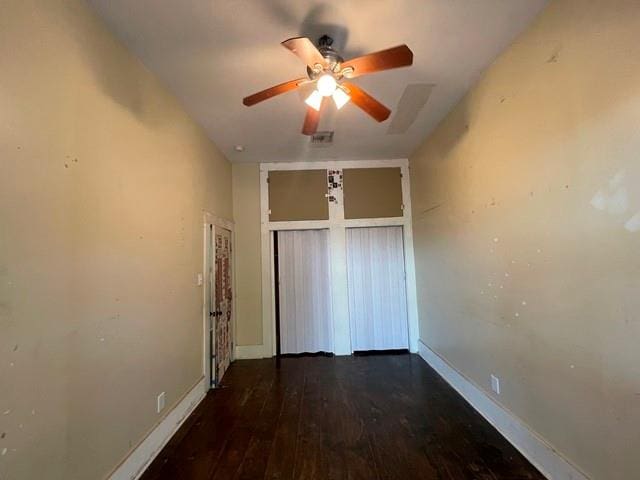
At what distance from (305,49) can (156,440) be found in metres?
2.79

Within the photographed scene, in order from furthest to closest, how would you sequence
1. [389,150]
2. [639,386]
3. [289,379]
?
[389,150]
[289,379]
[639,386]

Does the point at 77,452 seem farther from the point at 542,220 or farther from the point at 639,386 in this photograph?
the point at 542,220

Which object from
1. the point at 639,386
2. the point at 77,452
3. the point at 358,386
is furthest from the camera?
the point at 358,386

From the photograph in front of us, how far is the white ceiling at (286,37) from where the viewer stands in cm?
186

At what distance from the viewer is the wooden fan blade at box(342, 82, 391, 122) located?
2.11m

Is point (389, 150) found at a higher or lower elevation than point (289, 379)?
higher

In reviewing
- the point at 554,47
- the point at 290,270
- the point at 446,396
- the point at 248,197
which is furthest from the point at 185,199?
the point at 446,396

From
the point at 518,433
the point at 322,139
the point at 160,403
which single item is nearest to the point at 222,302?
the point at 160,403

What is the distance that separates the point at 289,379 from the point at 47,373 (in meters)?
2.68

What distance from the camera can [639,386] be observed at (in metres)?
1.42

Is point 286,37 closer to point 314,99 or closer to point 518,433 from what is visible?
point 314,99

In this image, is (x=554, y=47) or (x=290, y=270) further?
(x=290, y=270)

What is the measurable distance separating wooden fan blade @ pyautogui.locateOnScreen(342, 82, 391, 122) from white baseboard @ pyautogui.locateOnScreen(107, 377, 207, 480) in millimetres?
2719

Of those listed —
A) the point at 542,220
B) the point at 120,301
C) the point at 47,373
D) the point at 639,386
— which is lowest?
the point at 639,386
